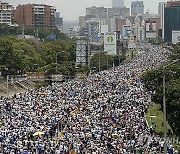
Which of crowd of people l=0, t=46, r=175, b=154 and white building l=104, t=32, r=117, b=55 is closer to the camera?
crowd of people l=0, t=46, r=175, b=154

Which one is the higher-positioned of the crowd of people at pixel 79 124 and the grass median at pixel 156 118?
the crowd of people at pixel 79 124

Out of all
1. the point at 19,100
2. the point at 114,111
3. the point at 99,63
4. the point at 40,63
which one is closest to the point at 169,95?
the point at 114,111

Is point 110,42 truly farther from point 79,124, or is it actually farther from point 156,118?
point 79,124

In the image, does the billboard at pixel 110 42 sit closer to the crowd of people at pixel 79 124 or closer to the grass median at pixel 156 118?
the crowd of people at pixel 79 124

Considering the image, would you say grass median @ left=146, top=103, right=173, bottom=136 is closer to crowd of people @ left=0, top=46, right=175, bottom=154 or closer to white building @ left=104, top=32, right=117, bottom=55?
crowd of people @ left=0, top=46, right=175, bottom=154

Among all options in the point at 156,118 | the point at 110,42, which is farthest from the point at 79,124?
the point at 110,42

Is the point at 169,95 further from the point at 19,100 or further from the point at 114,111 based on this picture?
the point at 19,100

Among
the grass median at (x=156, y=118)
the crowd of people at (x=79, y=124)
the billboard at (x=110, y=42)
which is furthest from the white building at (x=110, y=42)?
the grass median at (x=156, y=118)

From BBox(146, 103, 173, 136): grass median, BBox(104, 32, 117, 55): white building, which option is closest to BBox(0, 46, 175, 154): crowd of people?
BBox(146, 103, 173, 136): grass median
